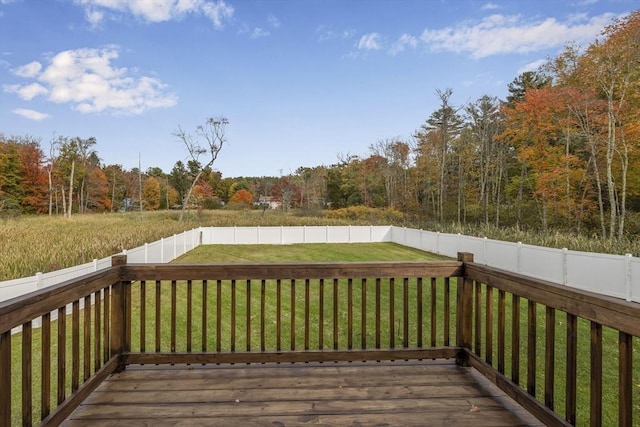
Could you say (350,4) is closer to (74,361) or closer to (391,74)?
(391,74)

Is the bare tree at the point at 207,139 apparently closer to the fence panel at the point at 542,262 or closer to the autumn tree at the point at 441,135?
the autumn tree at the point at 441,135

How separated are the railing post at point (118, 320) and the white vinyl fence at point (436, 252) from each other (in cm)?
315

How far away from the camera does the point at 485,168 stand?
75.6 feet

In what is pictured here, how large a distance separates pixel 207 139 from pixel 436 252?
60.8 ft

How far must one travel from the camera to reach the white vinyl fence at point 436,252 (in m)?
6.25

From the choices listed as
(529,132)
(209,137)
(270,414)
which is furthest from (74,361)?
(209,137)

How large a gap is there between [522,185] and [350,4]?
1538 cm

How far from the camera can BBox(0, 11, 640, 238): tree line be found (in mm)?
13500

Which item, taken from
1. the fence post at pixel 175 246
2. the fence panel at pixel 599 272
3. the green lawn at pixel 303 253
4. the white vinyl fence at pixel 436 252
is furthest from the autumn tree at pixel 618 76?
the fence post at pixel 175 246

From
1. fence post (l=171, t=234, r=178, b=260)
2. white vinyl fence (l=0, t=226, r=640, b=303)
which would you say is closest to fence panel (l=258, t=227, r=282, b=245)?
white vinyl fence (l=0, t=226, r=640, b=303)

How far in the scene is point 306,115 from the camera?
18500 millimetres

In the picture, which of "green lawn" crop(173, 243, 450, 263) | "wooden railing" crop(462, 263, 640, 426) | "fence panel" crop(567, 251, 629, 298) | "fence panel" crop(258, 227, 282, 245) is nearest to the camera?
"wooden railing" crop(462, 263, 640, 426)

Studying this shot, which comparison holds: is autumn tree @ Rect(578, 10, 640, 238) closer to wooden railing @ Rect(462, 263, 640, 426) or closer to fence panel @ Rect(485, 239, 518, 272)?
fence panel @ Rect(485, 239, 518, 272)

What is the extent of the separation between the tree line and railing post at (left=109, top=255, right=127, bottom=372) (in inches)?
604
